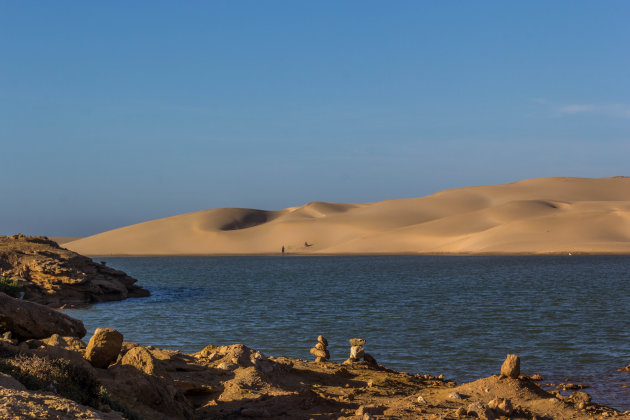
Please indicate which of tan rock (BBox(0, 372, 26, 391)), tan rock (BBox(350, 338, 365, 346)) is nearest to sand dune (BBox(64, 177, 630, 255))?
tan rock (BBox(350, 338, 365, 346))

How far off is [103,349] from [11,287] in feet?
57.7

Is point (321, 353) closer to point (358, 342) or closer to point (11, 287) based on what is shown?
point (358, 342)

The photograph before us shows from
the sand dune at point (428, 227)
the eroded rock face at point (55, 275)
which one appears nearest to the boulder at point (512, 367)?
the eroded rock face at point (55, 275)

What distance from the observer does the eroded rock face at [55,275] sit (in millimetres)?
27870

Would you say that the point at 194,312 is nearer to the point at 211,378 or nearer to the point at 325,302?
the point at 325,302

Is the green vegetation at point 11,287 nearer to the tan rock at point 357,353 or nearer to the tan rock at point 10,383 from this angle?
the tan rock at point 357,353

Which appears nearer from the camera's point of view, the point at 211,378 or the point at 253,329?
the point at 211,378

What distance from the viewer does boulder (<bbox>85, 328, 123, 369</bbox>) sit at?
8.20m

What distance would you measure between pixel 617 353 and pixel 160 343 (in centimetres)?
1016

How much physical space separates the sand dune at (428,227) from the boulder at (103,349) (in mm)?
84382

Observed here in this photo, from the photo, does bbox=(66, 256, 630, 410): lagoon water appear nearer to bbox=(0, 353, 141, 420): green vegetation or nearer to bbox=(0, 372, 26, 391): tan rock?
bbox=(0, 353, 141, 420): green vegetation

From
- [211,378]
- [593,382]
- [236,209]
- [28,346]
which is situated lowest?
[593,382]

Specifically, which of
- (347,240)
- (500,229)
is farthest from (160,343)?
(347,240)

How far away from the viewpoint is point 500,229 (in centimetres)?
10156
